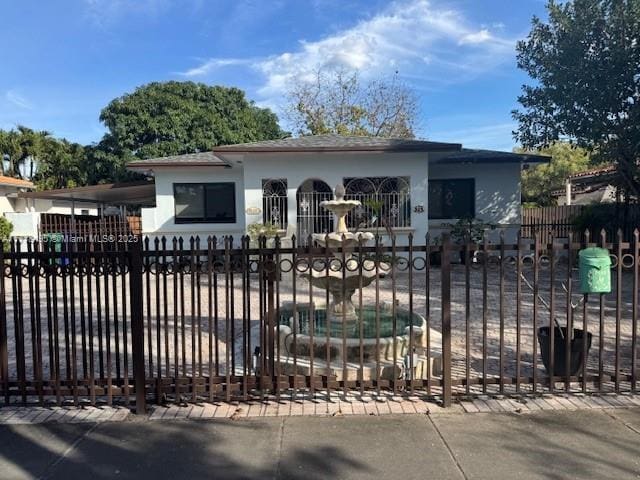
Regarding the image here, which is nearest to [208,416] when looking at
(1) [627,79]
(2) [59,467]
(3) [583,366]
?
(2) [59,467]

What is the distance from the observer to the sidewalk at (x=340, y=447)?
124 inches

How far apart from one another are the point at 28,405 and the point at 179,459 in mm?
1851

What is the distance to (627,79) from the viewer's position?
1136 centimetres

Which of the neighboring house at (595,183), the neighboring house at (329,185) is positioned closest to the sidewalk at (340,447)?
the neighboring house at (329,185)

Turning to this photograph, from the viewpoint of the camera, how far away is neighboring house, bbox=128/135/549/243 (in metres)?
13.5

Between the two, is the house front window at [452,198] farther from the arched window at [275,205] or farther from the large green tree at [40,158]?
the large green tree at [40,158]

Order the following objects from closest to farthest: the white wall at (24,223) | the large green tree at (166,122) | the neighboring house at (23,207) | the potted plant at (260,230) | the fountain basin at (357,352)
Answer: the fountain basin at (357,352), the potted plant at (260,230), the white wall at (24,223), the neighboring house at (23,207), the large green tree at (166,122)

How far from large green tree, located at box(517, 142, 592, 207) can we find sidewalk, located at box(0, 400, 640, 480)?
1183 inches

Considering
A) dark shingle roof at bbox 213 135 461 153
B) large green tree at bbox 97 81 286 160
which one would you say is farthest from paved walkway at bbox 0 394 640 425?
large green tree at bbox 97 81 286 160

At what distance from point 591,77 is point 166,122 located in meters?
20.0

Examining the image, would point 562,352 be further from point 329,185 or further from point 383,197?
point 383,197

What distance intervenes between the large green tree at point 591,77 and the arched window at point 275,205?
706cm

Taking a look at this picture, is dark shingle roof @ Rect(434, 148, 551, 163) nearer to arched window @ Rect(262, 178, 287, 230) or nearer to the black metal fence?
arched window @ Rect(262, 178, 287, 230)

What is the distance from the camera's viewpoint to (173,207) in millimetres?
16062
